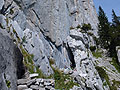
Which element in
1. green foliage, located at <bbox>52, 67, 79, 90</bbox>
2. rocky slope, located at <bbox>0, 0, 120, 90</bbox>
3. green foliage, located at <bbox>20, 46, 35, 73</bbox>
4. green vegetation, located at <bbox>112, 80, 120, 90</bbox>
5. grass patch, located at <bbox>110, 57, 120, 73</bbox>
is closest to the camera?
green foliage, located at <bbox>20, 46, 35, 73</bbox>

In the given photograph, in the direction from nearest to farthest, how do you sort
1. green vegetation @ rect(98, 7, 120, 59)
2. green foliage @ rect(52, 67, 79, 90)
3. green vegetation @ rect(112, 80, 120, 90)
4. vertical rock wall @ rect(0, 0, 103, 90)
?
green foliage @ rect(52, 67, 79, 90) → vertical rock wall @ rect(0, 0, 103, 90) → green vegetation @ rect(112, 80, 120, 90) → green vegetation @ rect(98, 7, 120, 59)

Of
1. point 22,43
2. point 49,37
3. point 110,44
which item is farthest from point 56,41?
point 110,44

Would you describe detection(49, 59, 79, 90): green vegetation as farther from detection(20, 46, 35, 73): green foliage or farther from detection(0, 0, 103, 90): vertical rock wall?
detection(20, 46, 35, 73): green foliage

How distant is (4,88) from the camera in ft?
17.0

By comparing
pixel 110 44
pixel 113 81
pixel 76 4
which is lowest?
pixel 113 81

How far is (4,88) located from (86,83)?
480 inches

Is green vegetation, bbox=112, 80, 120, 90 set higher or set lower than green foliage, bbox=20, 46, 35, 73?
lower

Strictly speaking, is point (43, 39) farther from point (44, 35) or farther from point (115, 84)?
point (115, 84)

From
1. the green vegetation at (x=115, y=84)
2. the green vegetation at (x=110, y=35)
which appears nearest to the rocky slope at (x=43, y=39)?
the green vegetation at (x=115, y=84)

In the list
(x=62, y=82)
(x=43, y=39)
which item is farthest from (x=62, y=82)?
(x=43, y=39)

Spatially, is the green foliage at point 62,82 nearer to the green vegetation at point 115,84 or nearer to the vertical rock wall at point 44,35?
the vertical rock wall at point 44,35

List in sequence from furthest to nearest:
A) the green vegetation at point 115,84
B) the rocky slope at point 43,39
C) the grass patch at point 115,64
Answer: the grass patch at point 115,64 → the green vegetation at point 115,84 → the rocky slope at point 43,39

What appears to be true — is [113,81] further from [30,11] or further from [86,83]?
[30,11]

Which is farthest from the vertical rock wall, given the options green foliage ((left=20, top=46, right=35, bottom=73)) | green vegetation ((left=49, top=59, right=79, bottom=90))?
green vegetation ((left=49, top=59, right=79, bottom=90))
